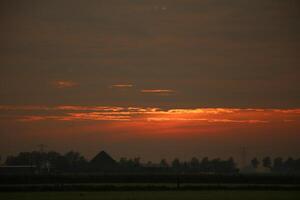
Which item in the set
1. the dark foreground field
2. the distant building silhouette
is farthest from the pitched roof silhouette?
the dark foreground field

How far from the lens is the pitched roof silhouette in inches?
5714

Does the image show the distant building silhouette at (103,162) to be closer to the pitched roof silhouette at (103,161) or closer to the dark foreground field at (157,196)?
the pitched roof silhouette at (103,161)

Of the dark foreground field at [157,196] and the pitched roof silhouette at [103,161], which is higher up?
the pitched roof silhouette at [103,161]

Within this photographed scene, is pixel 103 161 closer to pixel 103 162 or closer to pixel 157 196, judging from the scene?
pixel 103 162

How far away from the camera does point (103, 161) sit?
148 metres

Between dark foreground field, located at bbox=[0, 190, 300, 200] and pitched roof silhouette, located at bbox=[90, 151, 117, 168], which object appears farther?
pitched roof silhouette, located at bbox=[90, 151, 117, 168]

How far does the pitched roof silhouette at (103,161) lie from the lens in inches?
5714

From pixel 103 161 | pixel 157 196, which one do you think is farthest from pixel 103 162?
pixel 157 196

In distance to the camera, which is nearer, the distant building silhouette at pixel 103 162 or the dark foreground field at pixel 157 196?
the dark foreground field at pixel 157 196

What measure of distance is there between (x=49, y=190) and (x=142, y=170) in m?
85.2

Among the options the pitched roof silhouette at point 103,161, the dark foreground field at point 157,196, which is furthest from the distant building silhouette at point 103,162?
the dark foreground field at point 157,196

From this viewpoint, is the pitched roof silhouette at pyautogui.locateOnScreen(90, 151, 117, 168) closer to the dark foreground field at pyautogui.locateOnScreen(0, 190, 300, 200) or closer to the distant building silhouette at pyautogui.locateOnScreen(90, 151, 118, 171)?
the distant building silhouette at pyautogui.locateOnScreen(90, 151, 118, 171)

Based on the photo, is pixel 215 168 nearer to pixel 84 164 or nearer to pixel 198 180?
pixel 84 164

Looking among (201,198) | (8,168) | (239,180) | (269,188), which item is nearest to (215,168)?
(8,168)
